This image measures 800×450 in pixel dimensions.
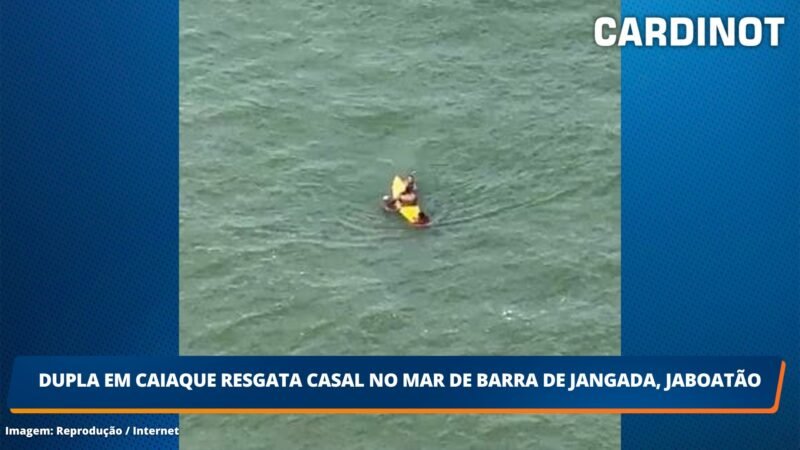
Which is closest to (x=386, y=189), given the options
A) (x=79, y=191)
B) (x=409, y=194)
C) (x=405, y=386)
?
(x=409, y=194)

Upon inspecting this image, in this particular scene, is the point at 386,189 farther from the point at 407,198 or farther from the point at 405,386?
the point at 405,386

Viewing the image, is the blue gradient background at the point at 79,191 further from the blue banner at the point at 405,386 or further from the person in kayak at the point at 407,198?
the person in kayak at the point at 407,198

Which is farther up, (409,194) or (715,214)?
(409,194)

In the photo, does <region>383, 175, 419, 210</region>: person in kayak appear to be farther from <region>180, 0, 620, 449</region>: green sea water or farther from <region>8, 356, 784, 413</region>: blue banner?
<region>8, 356, 784, 413</region>: blue banner

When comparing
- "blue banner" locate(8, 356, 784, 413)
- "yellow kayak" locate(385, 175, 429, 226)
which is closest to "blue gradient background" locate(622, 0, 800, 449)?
"blue banner" locate(8, 356, 784, 413)

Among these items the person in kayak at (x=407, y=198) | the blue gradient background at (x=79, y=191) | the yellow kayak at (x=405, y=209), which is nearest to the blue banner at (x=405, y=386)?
the blue gradient background at (x=79, y=191)
